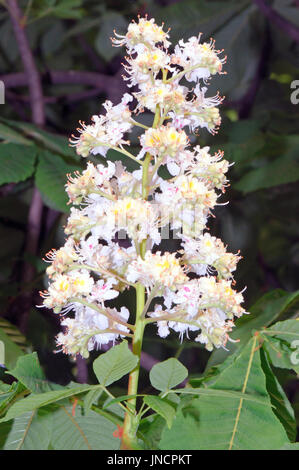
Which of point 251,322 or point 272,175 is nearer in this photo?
point 251,322

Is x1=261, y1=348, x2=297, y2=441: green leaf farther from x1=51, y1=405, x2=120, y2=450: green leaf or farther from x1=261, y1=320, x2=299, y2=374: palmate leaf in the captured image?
x1=51, y1=405, x2=120, y2=450: green leaf

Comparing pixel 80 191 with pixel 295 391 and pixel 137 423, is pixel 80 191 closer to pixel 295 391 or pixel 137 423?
pixel 137 423

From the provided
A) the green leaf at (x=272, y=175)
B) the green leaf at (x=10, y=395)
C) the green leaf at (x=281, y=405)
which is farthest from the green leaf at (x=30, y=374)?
the green leaf at (x=272, y=175)

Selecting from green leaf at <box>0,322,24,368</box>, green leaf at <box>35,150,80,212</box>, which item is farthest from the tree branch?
green leaf at <box>0,322,24,368</box>

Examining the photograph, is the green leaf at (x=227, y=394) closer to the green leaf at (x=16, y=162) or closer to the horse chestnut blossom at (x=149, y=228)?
the horse chestnut blossom at (x=149, y=228)

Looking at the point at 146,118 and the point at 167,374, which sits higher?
the point at 146,118

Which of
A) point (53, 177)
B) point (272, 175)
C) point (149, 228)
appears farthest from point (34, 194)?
point (149, 228)

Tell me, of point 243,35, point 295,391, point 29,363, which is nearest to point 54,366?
point 295,391

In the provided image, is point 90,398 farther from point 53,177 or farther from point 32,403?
point 53,177
